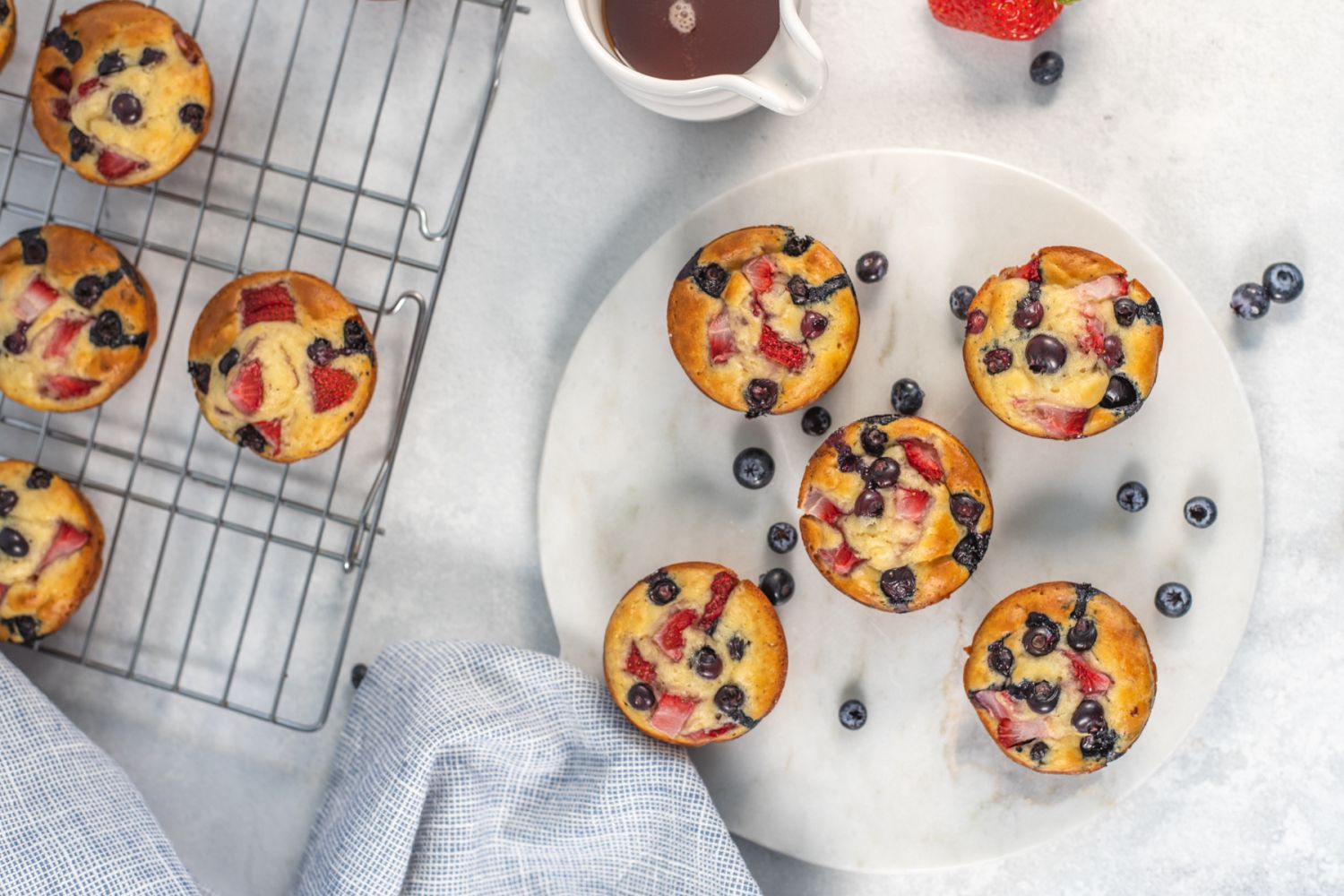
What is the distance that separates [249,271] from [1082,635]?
2.21 m

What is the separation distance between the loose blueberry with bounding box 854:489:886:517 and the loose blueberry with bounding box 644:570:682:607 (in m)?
0.45

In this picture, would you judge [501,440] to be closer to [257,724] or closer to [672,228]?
[672,228]

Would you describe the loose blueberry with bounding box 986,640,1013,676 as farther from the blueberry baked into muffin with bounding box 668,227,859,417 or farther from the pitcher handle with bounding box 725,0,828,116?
the pitcher handle with bounding box 725,0,828,116

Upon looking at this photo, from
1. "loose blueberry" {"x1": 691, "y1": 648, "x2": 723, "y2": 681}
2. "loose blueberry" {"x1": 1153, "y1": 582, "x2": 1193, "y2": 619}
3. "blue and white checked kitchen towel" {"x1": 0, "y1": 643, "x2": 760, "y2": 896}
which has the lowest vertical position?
"blue and white checked kitchen towel" {"x1": 0, "y1": 643, "x2": 760, "y2": 896}

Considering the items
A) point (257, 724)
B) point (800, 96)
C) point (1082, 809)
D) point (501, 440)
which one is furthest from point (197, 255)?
point (1082, 809)

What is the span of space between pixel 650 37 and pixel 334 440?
1.19m

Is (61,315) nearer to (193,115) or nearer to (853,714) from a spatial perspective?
(193,115)

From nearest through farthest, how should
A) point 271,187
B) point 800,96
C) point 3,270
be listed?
point 800,96, point 3,270, point 271,187

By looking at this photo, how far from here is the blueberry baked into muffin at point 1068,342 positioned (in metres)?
2.42

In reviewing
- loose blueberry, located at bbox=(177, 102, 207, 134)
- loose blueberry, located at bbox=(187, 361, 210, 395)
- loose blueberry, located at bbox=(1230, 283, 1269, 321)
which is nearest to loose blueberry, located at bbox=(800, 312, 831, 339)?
loose blueberry, located at bbox=(1230, 283, 1269, 321)

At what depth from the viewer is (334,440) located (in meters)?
2.76

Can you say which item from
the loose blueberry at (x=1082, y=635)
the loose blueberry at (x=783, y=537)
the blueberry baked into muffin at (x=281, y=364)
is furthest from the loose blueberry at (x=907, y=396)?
the blueberry baked into muffin at (x=281, y=364)

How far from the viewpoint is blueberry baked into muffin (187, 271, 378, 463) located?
262 cm

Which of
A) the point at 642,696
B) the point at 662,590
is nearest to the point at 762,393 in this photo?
the point at 662,590
